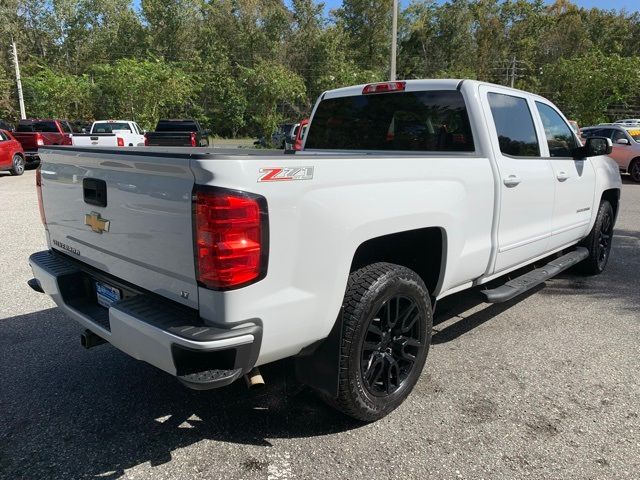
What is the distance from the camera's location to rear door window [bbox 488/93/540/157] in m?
3.84

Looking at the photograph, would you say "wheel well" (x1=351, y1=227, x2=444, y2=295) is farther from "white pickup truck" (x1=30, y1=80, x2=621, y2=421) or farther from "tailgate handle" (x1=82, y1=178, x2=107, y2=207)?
"tailgate handle" (x1=82, y1=178, x2=107, y2=207)

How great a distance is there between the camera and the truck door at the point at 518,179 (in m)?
3.69

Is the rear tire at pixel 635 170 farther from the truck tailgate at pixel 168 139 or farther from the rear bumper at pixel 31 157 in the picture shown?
the rear bumper at pixel 31 157

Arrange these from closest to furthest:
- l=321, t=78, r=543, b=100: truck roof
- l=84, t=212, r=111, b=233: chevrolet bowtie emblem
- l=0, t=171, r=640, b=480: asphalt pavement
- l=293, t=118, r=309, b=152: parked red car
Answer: l=0, t=171, r=640, b=480: asphalt pavement < l=84, t=212, r=111, b=233: chevrolet bowtie emblem < l=321, t=78, r=543, b=100: truck roof < l=293, t=118, r=309, b=152: parked red car

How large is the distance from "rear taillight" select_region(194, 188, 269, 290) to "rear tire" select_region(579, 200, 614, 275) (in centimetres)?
474

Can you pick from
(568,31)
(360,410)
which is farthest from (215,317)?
(568,31)

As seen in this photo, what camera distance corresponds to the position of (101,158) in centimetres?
260

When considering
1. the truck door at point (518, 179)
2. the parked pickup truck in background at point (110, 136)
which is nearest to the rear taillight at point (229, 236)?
the truck door at point (518, 179)

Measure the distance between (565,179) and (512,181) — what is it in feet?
3.91

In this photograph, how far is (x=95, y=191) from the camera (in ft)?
8.93

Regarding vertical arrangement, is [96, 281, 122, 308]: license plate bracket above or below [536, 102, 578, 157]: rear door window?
below

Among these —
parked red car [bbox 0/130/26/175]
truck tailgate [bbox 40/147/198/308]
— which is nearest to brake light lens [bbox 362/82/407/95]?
truck tailgate [bbox 40/147/198/308]

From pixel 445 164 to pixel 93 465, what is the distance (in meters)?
2.54

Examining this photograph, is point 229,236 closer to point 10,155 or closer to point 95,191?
point 95,191
